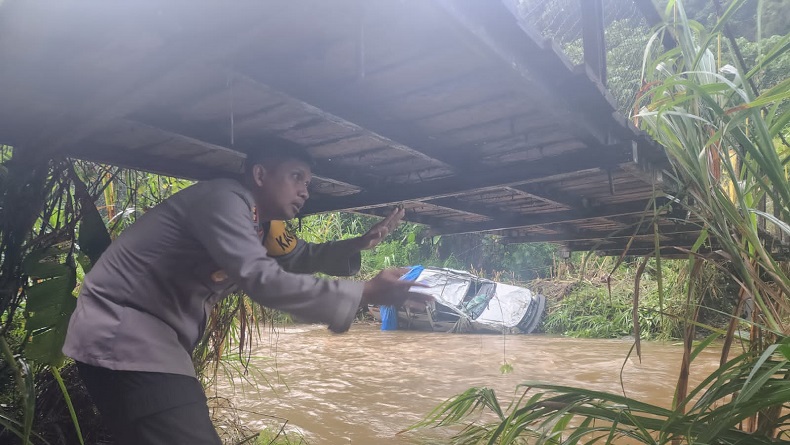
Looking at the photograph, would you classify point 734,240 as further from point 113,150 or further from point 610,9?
point 610,9

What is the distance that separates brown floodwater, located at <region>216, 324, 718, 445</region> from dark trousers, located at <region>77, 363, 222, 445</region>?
2.35 metres

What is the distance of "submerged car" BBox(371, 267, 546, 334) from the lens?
514 inches

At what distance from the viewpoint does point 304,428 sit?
497cm

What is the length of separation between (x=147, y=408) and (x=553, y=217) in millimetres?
3562

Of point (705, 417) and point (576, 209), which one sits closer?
point (705, 417)

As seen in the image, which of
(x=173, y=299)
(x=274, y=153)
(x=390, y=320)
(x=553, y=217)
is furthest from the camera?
(x=390, y=320)

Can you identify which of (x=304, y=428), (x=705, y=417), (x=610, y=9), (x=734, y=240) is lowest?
(x=304, y=428)

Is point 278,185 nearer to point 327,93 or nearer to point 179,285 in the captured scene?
point 327,93

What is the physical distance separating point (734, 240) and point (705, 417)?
1.83ft

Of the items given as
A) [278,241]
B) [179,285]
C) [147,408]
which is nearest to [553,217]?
[278,241]

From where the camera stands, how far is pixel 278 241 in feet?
8.36

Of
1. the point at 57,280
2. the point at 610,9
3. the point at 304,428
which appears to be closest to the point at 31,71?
the point at 57,280

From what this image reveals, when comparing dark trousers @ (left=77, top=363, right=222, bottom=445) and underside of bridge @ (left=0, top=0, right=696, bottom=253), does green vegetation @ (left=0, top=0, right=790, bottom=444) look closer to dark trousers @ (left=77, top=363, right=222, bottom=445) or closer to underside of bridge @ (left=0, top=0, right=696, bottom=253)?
underside of bridge @ (left=0, top=0, right=696, bottom=253)

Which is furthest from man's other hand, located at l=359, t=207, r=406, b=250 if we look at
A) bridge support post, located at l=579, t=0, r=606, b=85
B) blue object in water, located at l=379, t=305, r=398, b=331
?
blue object in water, located at l=379, t=305, r=398, b=331
